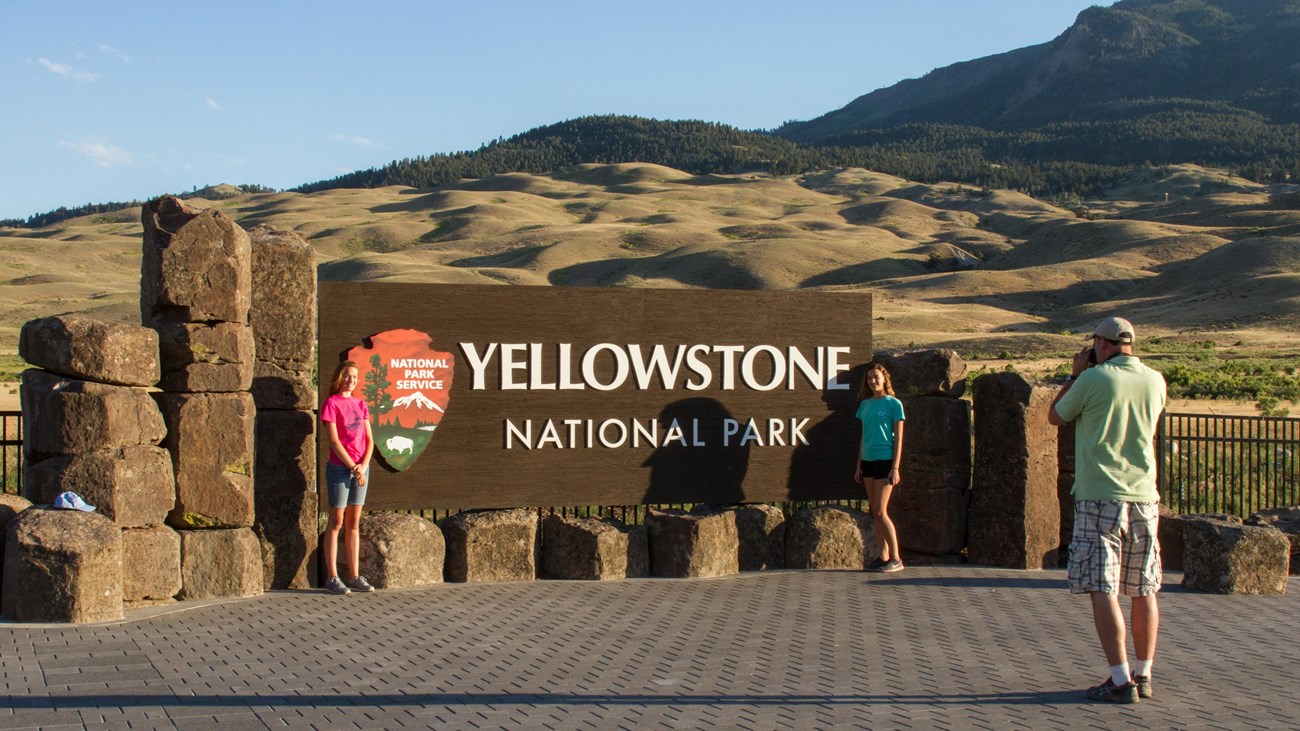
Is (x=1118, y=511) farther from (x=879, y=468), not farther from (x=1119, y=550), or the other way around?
(x=879, y=468)

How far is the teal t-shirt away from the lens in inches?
430

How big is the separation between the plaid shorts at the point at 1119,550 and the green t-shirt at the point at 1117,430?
88 mm

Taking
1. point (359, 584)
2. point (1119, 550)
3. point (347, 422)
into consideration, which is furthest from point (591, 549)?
point (1119, 550)

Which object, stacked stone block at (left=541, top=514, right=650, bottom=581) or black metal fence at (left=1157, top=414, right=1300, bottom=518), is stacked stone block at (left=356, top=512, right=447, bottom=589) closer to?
stacked stone block at (left=541, top=514, right=650, bottom=581)

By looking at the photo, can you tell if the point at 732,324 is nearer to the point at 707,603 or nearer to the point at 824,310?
the point at 824,310

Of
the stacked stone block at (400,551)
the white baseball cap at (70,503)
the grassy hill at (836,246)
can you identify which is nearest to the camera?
the white baseball cap at (70,503)

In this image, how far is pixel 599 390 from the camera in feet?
36.9

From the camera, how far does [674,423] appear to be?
450 inches

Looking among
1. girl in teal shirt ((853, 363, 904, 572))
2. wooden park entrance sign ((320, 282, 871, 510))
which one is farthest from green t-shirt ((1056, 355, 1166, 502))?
wooden park entrance sign ((320, 282, 871, 510))

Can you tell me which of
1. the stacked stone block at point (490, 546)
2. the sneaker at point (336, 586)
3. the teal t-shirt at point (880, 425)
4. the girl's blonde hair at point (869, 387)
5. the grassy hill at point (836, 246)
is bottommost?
the sneaker at point (336, 586)

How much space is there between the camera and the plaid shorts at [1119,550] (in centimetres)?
688

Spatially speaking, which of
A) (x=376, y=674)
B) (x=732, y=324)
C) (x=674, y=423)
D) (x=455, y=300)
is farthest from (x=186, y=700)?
(x=732, y=324)

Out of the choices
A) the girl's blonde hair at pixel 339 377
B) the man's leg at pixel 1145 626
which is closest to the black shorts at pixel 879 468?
the man's leg at pixel 1145 626

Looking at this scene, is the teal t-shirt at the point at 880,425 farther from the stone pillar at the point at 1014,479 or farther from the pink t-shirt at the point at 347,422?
the pink t-shirt at the point at 347,422
